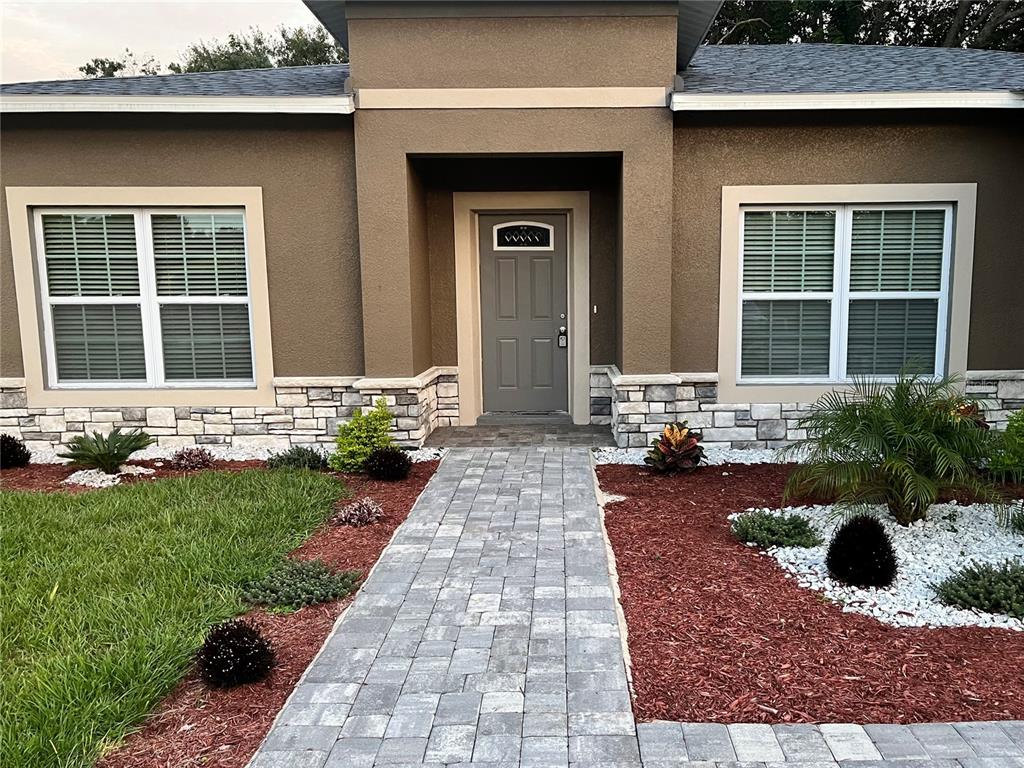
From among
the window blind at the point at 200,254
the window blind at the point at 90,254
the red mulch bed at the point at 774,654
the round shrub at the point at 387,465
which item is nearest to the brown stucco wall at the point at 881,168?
the round shrub at the point at 387,465

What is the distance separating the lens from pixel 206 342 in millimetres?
7098

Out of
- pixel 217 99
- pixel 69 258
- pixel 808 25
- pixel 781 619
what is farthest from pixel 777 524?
pixel 808 25

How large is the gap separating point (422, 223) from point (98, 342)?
12.1 feet

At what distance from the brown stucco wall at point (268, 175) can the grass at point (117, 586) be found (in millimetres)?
1866

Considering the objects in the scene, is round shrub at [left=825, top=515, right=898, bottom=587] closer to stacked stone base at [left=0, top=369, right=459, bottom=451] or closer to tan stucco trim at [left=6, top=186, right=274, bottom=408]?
stacked stone base at [left=0, top=369, right=459, bottom=451]

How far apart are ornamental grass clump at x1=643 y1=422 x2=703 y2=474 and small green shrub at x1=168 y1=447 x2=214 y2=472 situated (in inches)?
169

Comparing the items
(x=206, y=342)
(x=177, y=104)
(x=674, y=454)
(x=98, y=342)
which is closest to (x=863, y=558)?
(x=674, y=454)

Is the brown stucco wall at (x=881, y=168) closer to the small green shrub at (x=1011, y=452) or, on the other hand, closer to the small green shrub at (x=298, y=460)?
the small green shrub at (x=1011, y=452)

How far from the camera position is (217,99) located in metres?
6.27

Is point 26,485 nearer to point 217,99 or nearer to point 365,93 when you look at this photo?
point 217,99

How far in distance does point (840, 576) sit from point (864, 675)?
951mm

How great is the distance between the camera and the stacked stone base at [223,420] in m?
7.05

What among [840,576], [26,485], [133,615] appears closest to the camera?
[133,615]

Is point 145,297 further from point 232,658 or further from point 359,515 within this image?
point 232,658
